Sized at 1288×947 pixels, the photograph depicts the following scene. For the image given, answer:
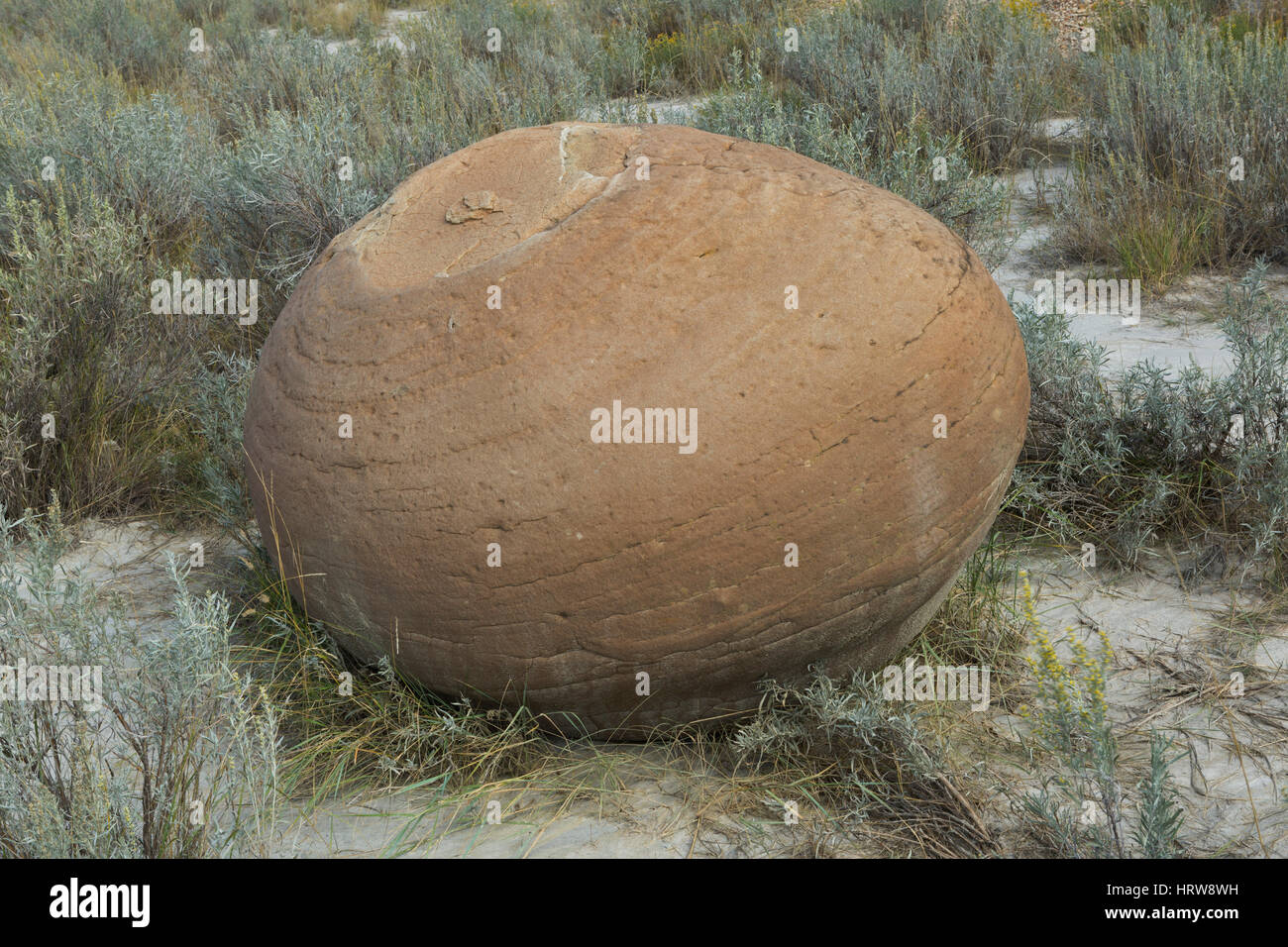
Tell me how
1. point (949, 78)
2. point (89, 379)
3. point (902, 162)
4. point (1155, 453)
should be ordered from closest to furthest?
point (1155, 453)
point (89, 379)
point (902, 162)
point (949, 78)

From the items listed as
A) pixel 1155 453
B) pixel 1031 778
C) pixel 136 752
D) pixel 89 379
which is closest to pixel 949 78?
pixel 1155 453

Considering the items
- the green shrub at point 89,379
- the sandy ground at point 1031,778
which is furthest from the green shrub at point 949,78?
the green shrub at point 89,379

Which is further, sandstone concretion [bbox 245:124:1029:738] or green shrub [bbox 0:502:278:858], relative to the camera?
sandstone concretion [bbox 245:124:1029:738]

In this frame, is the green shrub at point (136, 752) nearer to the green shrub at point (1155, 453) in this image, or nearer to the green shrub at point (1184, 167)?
the green shrub at point (1155, 453)

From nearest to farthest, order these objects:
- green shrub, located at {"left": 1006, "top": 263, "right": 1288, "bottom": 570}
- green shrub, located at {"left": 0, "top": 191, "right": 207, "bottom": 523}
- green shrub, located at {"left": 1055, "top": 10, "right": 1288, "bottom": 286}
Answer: green shrub, located at {"left": 1006, "top": 263, "right": 1288, "bottom": 570} < green shrub, located at {"left": 0, "top": 191, "right": 207, "bottom": 523} < green shrub, located at {"left": 1055, "top": 10, "right": 1288, "bottom": 286}

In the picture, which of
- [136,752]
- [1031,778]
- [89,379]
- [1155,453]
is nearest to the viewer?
[136,752]

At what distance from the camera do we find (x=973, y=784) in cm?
254

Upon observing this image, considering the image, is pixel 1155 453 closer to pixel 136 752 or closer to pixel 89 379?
pixel 136 752

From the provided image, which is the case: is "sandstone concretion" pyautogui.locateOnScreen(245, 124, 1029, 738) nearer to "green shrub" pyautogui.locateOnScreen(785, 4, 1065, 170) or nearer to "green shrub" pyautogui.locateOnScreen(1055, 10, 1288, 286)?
"green shrub" pyautogui.locateOnScreen(1055, 10, 1288, 286)

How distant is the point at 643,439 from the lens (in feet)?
7.70

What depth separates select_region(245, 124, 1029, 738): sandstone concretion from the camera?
2.36 metres

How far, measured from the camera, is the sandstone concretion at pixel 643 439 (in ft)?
7.74

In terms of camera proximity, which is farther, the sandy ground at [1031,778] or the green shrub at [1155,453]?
the green shrub at [1155,453]

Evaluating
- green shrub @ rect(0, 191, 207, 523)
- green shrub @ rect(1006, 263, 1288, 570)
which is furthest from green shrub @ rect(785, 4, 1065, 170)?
green shrub @ rect(0, 191, 207, 523)
